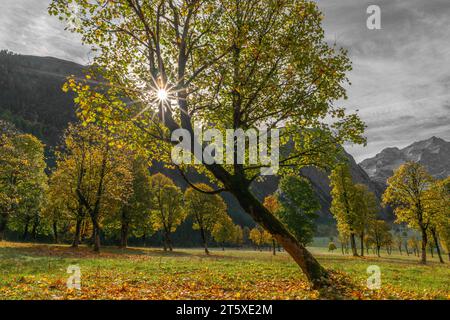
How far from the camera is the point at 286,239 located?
44.9 ft

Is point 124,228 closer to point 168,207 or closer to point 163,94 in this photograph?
point 168,207

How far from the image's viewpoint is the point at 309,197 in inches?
1944

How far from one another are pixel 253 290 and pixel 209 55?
12057 millimetres

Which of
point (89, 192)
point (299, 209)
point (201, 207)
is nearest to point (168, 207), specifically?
point (201, 207)

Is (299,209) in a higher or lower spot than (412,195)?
lower

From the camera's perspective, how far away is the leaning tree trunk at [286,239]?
1282 centimetres

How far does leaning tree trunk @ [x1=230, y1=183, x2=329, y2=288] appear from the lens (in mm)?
12820

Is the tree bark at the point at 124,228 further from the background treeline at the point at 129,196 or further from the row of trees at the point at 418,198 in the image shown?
the row of trees at the point at 418,198

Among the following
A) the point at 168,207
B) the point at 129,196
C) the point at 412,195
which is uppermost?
the point at 412,195

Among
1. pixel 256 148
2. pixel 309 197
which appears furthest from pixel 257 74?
pixel 309 197

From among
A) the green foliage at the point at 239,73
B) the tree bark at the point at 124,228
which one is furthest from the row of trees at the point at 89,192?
the green foliage at the point at 239,73

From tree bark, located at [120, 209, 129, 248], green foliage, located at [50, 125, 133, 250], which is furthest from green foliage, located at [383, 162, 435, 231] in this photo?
tree bark, located at [120, 209, 129, 248]
